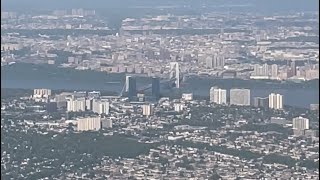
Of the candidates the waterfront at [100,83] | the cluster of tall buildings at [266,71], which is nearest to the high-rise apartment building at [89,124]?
the waterfront at [100,83]

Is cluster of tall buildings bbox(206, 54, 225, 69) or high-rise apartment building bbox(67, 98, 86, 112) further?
cluster of tall buildings bbox(206, 54, 225, 69)

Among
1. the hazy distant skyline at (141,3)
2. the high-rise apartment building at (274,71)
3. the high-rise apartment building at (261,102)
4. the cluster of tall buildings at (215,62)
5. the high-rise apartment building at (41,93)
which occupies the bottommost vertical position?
the high-rise apartment building at (261,102)

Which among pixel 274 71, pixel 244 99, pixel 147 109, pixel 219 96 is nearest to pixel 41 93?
pixel 147 109

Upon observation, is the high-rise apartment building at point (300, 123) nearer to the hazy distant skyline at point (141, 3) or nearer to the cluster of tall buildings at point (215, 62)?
the cluster of tall buildings at point (215, 62)

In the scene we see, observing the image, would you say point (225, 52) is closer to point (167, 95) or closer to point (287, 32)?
point (287, 32)

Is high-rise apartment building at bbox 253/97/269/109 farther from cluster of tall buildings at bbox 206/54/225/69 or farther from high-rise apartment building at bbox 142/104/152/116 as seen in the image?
cluster of tall buildings at bbox 206/54/225/69

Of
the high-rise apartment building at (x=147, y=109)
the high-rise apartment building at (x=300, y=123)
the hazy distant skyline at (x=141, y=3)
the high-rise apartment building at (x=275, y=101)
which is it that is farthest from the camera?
the hazy distant skyline at (x=141, y=3)

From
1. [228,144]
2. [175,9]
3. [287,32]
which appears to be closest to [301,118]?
[228,144]

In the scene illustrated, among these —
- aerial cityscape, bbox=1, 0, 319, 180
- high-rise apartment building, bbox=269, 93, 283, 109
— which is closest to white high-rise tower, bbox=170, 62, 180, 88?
aerial cityscape, bbox=1, 0, 319, 180
